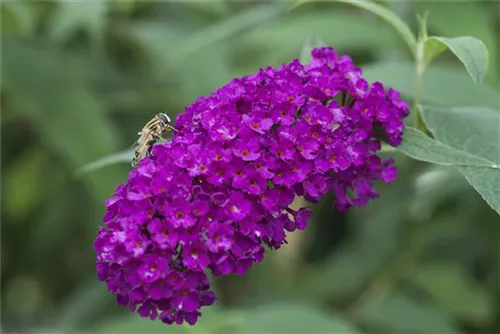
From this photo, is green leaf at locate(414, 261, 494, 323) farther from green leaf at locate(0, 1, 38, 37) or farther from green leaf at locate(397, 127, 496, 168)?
green leaf at locate(0, 1, 38, 37)

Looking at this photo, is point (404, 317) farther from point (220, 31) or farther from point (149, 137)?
point (149, 137)

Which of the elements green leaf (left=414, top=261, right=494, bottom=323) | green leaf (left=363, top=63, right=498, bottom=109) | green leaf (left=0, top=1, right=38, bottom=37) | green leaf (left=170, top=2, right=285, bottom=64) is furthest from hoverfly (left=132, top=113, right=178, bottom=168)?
green leaf (left=414, top=261, right=494, bottom=323)

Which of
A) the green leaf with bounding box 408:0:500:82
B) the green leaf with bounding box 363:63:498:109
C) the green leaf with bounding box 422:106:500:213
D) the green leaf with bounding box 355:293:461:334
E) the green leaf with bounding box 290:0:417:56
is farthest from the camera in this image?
the green leaf with bounding box 355:293:461:334

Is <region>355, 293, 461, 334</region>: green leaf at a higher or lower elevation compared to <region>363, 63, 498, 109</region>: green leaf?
lower

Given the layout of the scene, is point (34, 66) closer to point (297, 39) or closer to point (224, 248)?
point (297, 39)

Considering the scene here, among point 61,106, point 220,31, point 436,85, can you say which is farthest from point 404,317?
point 61,106

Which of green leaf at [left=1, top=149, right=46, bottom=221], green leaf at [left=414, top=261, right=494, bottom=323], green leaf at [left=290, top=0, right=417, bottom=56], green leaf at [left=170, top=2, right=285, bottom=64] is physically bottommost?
green leaf at [left=414, top=261, right=494, bottom=323]

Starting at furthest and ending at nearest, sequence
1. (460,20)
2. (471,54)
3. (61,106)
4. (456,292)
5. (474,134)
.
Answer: (456,292) → (61,106) → (460,20) → (474,134) → (471,54)
